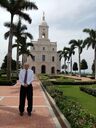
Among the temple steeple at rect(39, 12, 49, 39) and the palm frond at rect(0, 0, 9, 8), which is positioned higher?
the temple steeple at rect(39, 12, 49, 39)

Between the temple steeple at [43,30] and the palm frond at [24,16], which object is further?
the temple steeple at [43,30]

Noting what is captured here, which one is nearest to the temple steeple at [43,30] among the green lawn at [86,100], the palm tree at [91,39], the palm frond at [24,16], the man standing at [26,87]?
the palm tree at [91,39]

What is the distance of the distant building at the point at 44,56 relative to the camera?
115375mm

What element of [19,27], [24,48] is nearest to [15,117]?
[19,27]

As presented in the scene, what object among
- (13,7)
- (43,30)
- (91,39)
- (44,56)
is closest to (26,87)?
(13,7)

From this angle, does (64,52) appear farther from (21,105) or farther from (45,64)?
(21,105)

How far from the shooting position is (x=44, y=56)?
117562 millimetres

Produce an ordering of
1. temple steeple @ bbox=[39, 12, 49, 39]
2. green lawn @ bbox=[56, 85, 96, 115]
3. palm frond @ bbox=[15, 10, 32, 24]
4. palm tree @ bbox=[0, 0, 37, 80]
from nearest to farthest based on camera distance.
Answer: green lawn @ bbox=[56, 85, 96, 115], palm tree @ bbox=[0, 0, 37, 80], palm frond @ bbox=[15, 10, 32, 24], temple steeple @ bbox=[39, 12, 49, 39]

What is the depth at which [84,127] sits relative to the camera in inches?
276

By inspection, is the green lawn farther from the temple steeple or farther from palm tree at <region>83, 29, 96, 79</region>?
the temple steeple

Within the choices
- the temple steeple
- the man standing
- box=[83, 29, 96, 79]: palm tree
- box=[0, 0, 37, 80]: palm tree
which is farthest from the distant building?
the man standing

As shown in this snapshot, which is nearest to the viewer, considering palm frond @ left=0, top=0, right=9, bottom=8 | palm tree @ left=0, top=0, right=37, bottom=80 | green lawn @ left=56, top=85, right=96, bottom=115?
green lawn @ left=56, top=85, right=96, bottom=115

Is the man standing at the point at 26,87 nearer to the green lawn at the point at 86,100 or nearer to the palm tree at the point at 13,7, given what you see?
the green lawn at the point at 86,100

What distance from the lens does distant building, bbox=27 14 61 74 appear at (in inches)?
4542
